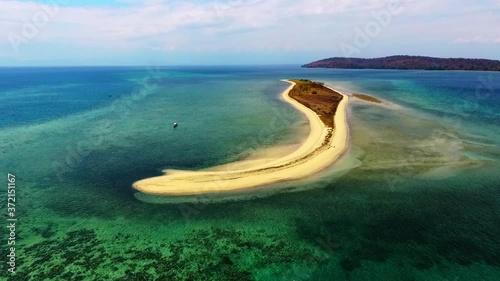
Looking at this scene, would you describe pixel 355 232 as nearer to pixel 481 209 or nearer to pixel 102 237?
pixel 481 209

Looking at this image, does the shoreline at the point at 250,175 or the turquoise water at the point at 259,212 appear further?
the shoreline at the point at 250,175

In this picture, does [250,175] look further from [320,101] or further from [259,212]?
[320,101]

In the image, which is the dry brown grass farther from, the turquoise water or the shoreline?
the shoreline

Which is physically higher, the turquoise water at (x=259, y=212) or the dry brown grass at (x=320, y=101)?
the dry brown grass at (x=320, y=101)

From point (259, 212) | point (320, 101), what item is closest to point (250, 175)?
point (259, 212)

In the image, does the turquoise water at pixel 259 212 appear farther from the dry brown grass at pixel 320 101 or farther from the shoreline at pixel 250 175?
the dry brown grass at pixel 320 101

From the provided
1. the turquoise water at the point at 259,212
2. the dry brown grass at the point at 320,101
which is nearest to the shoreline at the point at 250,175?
the turquoise water at the point at 259,212

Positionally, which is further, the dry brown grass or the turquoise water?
the dry brown grass

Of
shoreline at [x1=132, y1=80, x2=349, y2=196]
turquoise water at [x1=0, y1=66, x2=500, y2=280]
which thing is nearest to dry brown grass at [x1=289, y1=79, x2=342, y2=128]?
turquoise water at [x1=0, y1=66, x2=500, y2=280]

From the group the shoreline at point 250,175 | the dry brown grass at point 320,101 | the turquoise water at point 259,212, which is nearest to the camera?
the turquoise water at point 259,212

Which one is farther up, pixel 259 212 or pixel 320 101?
pixel 320 101

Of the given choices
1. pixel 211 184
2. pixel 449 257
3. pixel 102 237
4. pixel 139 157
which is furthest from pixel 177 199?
pixel 449 257
